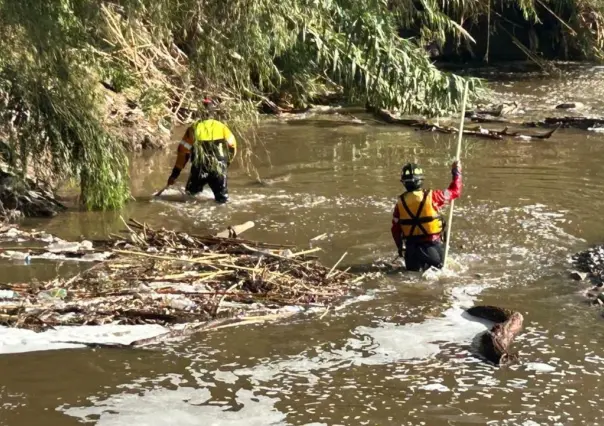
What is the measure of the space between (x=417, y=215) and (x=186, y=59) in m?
3.55

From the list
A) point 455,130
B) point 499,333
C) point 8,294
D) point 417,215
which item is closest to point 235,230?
point 417,215

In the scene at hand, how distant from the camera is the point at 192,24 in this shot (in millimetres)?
8789

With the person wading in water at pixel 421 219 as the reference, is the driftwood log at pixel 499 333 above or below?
below

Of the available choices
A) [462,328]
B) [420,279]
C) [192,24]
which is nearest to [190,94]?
[192,24]

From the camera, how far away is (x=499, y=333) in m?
7.11

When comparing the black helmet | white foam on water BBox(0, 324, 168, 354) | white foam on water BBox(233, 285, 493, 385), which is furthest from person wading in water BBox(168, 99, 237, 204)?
white foam on water BBox(233, 285, 493, 385)

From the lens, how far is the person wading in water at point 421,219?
30.4ft

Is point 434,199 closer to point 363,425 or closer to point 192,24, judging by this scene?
Answer: point 192,24

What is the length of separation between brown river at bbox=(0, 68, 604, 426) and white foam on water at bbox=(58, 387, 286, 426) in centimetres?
1

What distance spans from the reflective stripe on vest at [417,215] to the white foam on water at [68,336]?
3.12 metres

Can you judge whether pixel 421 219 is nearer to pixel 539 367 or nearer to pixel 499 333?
pixel 499 333

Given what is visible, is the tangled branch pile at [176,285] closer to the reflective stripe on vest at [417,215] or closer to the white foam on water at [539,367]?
the reflective stripe on vest at [417,215]

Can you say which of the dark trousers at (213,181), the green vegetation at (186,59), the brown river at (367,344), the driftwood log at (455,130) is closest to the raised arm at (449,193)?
the brown river at (367,344)

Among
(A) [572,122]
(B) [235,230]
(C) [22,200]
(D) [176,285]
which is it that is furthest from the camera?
(A) [572,122]
